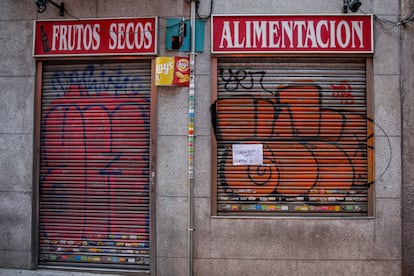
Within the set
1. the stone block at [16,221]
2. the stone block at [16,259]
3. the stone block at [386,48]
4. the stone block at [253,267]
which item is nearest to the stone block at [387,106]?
the stone block at [386,48]

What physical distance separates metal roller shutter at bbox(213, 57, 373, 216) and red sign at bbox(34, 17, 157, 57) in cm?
133

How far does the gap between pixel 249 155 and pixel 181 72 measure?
1755 millimetres

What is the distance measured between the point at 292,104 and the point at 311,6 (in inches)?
64.1

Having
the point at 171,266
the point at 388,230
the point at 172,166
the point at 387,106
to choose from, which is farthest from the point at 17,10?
the point at 388,230

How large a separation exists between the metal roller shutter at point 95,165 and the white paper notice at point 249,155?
58.4 inches

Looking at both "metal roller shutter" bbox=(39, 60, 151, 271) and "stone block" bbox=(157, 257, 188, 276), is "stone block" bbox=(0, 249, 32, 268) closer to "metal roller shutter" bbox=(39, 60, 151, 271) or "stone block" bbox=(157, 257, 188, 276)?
"metal roller shutter" bbox=(39, 60, 151, 271)

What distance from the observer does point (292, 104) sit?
559 cm

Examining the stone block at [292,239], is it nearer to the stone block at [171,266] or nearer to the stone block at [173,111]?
the stone block at [171,266]

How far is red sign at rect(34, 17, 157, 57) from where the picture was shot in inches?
221

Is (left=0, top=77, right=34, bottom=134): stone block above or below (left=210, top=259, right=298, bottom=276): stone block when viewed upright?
above

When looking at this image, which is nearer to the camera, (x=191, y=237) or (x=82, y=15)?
(x=191, y=237)

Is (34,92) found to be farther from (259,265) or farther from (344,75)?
(344,75)

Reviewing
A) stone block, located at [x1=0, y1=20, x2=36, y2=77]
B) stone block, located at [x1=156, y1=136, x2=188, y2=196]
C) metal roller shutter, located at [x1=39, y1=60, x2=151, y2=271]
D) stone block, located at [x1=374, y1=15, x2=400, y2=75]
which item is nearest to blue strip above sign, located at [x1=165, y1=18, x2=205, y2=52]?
metal roller shutter, located at [x1=39, y1=60, x2=151, y2=271]

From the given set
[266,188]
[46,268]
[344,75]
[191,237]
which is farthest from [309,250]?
[46,268]
